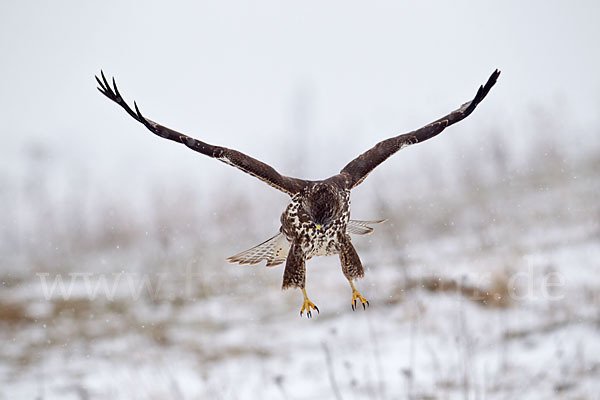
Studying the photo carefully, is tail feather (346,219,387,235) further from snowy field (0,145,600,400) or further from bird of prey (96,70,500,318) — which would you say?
snowy field (0,145,600,400)

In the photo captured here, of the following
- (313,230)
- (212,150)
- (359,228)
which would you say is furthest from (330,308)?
(212,150)

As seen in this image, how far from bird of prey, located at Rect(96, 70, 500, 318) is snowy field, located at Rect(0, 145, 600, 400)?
1.13 meters

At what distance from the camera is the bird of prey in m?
2.57

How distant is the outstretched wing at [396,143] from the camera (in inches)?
111

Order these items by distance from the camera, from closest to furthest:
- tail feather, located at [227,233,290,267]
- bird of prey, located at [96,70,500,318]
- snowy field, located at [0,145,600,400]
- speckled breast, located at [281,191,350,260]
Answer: bird of prey, located at [96,70,500,318] < speckled breast, located at [281,191,350,260] < tail feather, located at [227,233,290,267] < snowy field, located at [0,145,600,400]

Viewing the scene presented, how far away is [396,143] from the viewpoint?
2840 millimetres

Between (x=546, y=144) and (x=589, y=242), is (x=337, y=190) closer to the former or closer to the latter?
(x=589, y=242)

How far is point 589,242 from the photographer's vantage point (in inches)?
459

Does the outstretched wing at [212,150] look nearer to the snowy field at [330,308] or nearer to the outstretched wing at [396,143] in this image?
the outstretched wing at [396,143]

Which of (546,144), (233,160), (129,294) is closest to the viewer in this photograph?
(233,160)

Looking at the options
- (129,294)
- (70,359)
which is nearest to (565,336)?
(70,359)

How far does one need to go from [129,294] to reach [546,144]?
18.3m

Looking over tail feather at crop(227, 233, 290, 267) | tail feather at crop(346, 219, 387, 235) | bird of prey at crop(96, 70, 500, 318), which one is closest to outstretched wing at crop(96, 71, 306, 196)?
bird of prey at crop(96, 70, 500, 318)

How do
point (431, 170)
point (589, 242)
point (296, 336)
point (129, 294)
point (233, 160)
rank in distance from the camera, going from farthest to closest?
point (431, 170)
point (129, 294)
point (589, 242)
point (296, 336)
point (233, 160)
